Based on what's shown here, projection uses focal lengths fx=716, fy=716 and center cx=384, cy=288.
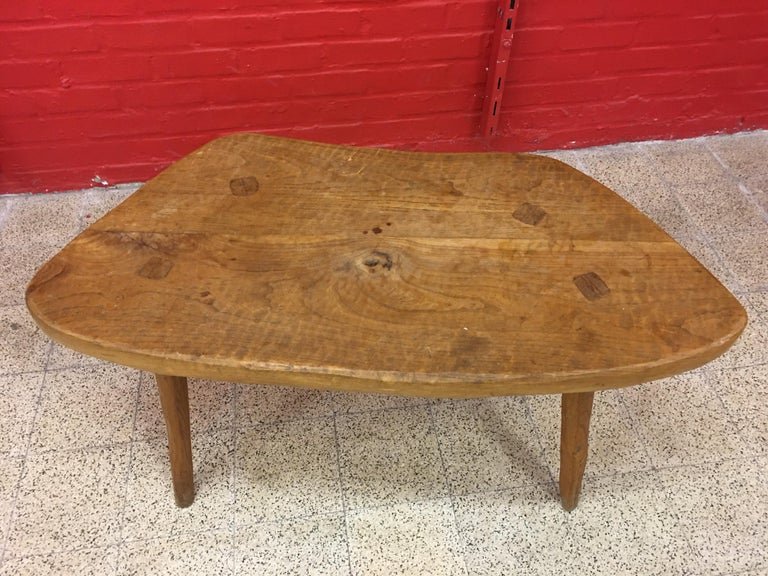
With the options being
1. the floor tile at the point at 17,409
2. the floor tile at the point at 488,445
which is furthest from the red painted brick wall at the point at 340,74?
the floor tile at the point at 488,445

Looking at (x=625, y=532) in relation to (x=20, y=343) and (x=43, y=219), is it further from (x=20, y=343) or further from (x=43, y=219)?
(x=43, y=219)

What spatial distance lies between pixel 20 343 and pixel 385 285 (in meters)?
1.07

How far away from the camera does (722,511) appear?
4.82ft

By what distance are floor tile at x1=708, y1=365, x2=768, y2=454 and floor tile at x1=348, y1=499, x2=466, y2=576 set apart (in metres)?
0.70

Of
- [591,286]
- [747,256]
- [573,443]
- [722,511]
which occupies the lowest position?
[722,511]

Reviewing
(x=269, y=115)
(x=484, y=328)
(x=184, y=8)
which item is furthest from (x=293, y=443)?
(x=184, y=8)

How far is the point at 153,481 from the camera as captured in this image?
1.51 m

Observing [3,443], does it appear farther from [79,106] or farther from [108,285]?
[79,106]

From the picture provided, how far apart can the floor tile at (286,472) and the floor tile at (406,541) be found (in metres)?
0.08

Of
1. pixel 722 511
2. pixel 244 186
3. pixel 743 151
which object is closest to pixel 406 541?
pixel 722 511

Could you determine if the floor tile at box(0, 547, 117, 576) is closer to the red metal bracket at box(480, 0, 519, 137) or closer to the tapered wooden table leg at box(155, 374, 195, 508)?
the tapered wooden table leg at box(155, 374, 195, 508)

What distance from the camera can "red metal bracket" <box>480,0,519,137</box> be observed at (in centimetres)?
197

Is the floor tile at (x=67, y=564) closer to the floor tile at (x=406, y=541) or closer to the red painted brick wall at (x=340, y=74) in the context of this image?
the floor tile at (x=406, y=541)

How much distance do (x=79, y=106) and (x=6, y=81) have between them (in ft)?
0.62
